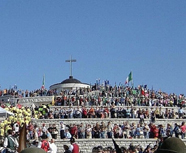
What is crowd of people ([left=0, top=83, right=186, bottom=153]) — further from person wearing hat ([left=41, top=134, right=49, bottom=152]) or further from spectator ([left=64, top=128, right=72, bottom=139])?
person wearing hat ([left=41, top=134, right=49, bottom=152])

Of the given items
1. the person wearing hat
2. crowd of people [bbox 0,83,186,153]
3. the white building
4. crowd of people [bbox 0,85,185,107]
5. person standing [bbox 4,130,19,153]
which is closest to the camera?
person standing [bbox 4,130,19,153]

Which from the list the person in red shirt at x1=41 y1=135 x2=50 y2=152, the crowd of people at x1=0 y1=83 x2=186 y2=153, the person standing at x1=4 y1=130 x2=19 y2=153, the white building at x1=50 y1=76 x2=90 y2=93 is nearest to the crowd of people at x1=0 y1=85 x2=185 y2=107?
the crowd of people at x1=0 y1=83 x2=186 y2=153

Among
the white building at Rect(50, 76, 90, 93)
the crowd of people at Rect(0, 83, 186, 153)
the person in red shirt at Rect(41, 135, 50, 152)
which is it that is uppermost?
the white building at Rect(50, 76, 90, 93)

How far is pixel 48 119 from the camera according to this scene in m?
36.0

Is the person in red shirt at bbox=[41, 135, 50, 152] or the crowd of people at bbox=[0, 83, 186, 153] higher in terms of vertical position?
the crowd of people at bbox=[0, 83, 186, 153]

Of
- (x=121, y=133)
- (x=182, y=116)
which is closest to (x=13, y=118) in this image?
(x=121, y=133)

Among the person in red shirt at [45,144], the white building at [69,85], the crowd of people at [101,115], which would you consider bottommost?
the person in red shirt at [45,144]

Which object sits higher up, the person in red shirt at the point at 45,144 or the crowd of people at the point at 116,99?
the crowd of people at the point at 116,99

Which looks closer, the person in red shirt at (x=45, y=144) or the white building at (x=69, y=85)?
the person in red shirt at (x=45, y=144)

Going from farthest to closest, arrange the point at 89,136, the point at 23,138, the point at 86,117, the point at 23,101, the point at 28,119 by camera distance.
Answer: the point at 23,101 < the point at 86,117 < the point at 28,119 < the point at 89,136 < the point at 23,138

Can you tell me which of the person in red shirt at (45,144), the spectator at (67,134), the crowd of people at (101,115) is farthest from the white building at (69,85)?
the person in red shirt at (45,144)

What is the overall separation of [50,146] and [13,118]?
53.3 feet

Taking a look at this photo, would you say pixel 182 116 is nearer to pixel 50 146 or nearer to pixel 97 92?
pixel 97 92

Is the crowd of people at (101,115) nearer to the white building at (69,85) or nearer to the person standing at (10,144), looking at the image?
the person standing at (10,144)
